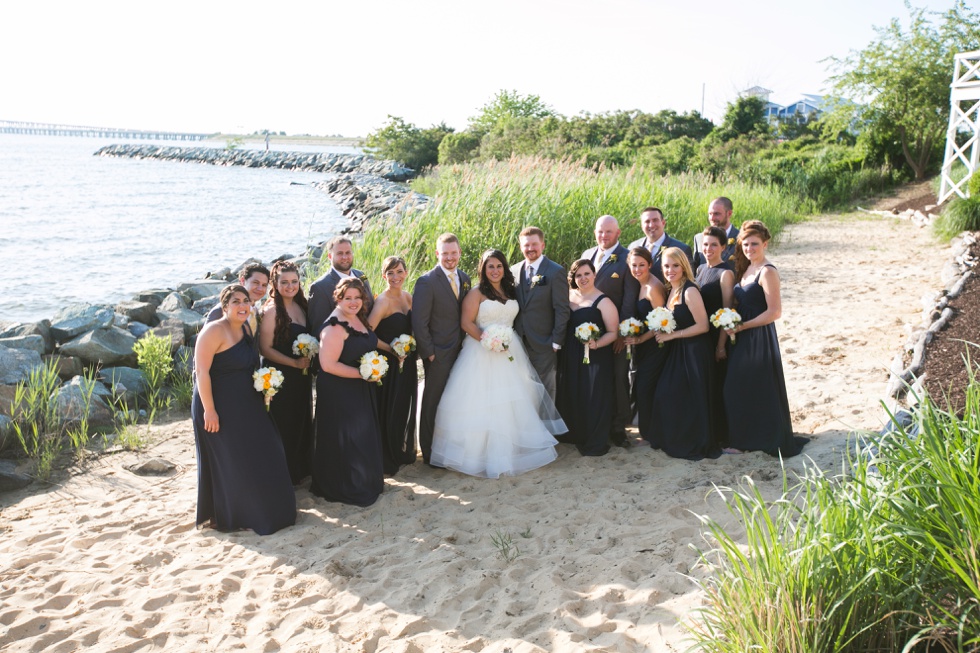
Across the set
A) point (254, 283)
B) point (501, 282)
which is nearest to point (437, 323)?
point (501, 282)

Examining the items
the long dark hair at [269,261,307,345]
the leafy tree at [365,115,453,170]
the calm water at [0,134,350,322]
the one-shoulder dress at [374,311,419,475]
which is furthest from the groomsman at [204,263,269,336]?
the leafy tree at [365,115,453,170]

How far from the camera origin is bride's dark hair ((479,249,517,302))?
6.86 metres

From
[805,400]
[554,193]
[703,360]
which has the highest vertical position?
[554,193]

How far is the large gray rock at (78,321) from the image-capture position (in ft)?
36.0

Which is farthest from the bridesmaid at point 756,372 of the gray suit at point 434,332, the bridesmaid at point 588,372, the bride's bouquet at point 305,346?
the bride's bouquet at point 305,346

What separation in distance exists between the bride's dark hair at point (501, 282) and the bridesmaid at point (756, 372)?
1971 mm

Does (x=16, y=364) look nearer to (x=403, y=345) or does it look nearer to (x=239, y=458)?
(x=239, y=458)

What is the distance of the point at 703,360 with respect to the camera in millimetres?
6922

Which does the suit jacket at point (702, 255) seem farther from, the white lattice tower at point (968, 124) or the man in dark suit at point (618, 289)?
the white lattice tower at point (968, 124)

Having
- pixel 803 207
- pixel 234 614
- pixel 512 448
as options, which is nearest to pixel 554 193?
pixel 512 448

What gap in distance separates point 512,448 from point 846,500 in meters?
3.66

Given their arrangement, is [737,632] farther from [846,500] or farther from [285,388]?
[285,388]

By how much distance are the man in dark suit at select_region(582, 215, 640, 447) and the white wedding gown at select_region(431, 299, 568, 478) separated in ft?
2.14

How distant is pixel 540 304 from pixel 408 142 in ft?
155
